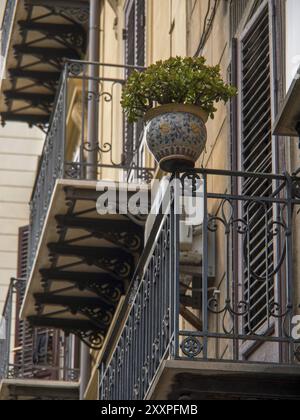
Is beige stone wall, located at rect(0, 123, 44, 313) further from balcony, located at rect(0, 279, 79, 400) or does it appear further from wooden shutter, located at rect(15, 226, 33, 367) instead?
balcony, located at rect(0, 279, 79, 400)

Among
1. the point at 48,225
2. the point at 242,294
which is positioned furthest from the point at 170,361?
the point at 48,225

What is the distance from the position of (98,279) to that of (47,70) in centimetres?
615

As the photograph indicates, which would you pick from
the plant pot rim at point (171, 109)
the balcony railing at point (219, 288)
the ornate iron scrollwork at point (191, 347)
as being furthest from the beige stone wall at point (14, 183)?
the ornate iron scrollwork at point (191, 347)

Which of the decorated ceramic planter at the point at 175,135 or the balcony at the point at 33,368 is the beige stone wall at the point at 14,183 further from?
the decorated ceramic planter at the point at 175,135

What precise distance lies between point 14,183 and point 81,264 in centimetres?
1200

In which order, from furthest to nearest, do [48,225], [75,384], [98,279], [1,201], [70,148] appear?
1. [1,201]
2. [70,148]
3. [75,384]
4. [98,279]
5. [48,225]

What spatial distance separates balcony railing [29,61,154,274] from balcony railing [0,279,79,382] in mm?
2378

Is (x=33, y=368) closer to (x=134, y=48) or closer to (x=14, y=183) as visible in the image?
(x=134, y=48)

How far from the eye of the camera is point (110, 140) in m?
18.8

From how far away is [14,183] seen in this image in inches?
1128

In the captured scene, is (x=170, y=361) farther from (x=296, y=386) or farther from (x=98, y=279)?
(x=98, y=279)

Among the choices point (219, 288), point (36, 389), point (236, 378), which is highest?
point (36, 389)

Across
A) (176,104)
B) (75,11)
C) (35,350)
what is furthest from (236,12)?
(35,350)

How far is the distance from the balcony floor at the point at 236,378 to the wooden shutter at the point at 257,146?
96cm
